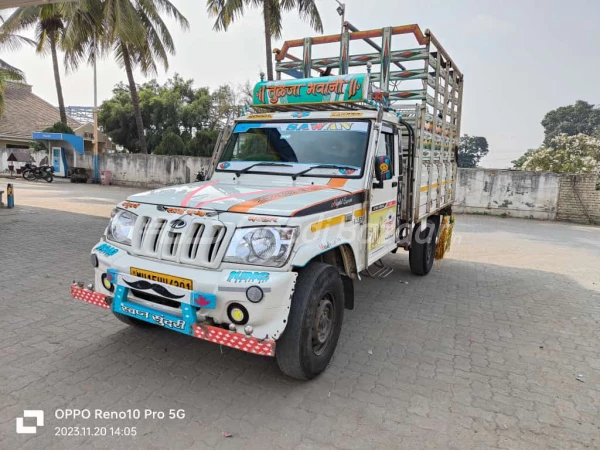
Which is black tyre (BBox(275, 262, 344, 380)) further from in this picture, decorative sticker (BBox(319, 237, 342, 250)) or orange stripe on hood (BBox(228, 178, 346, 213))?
orange stripe on hood (BBox(228, 178, 346, 213))

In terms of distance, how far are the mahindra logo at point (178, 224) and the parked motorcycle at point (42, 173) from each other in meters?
22.4

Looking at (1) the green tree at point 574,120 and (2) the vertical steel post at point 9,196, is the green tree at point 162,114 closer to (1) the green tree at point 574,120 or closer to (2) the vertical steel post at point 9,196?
(2) the vertical steel post at point 9,196

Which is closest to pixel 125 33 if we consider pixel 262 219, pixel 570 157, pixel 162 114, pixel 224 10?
pixel 224 10

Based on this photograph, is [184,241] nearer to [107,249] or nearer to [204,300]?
[204,300]

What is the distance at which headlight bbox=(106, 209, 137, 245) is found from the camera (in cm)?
326

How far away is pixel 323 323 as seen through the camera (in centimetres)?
327

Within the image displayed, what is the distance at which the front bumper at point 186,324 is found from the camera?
2611 mm

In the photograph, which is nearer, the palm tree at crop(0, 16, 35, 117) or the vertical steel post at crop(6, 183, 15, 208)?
the vertical steel post at crop(6, 183, 15, 208)

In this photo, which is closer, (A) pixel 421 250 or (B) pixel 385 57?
(B) pixel 385 57

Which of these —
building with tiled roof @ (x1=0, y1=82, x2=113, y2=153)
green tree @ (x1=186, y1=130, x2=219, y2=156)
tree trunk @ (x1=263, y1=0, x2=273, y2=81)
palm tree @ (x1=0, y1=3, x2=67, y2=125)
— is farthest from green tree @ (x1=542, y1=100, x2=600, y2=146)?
palm tree @ (x1=0, y1=3, x2=67, y2=125)

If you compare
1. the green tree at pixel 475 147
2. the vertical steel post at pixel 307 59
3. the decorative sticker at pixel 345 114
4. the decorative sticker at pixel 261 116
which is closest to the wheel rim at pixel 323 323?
the decorative sticker at pixel 345 114

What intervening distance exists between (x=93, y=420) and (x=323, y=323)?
5.65ft

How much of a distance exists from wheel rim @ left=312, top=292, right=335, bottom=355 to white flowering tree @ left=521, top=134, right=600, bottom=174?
1914 centimetres

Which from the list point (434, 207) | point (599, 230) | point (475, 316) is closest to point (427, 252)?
point (434, 207)
